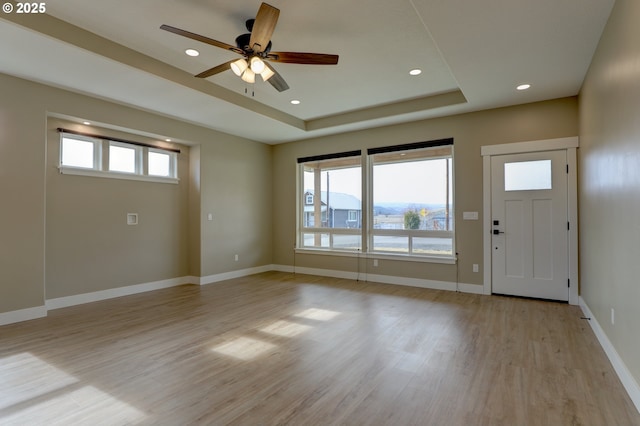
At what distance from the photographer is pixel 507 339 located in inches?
127

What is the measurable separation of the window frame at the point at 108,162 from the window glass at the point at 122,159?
33 millimetres

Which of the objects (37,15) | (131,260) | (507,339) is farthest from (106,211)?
(507,339)

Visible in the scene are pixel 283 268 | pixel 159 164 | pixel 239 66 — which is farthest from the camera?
pixel 283 268

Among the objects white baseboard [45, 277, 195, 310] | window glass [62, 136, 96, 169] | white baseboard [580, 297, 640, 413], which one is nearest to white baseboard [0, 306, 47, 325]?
white baseboard [45, 277, 195, 310]

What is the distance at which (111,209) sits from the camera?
4957 mm

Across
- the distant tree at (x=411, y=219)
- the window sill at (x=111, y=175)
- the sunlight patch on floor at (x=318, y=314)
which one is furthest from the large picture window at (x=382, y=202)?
the window sill at (x=111, y=175)

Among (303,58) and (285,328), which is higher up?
(303,58)

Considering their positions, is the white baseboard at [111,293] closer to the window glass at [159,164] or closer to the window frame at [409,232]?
the window glass at [159,164]

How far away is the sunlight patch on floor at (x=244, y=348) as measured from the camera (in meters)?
2.89

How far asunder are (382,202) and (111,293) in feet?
15.5

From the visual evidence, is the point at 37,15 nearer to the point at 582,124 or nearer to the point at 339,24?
the point at 339,24

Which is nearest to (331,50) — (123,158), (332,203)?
(332,203)

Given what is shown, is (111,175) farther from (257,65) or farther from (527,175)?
(527,175)

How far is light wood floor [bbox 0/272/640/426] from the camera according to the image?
2.04m
